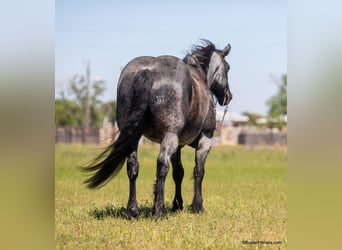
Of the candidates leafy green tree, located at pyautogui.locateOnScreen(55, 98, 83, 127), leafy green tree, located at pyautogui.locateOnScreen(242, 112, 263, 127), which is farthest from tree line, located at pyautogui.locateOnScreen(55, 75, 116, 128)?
leafy green tree, located at pyautogui.locateOnScreen(242, 112, 263, 127)

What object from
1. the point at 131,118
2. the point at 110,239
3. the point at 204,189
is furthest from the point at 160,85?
the point at 204,189

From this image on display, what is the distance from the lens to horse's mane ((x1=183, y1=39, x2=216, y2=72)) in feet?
31.8

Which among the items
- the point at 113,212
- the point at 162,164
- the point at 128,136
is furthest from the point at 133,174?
the point at 113,212

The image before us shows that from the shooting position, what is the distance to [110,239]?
21.5ft

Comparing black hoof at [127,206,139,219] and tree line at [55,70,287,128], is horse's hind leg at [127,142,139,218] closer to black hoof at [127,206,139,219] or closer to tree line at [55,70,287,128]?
black hoof at [127,206,139,219]

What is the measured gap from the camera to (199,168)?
9.32 m

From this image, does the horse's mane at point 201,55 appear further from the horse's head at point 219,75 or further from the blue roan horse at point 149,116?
the blue roan horse at point 149,116

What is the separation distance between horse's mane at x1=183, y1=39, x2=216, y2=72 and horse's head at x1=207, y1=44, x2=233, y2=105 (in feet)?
0.28

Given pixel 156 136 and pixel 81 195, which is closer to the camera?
pixel 156 136

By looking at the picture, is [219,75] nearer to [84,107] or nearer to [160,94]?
[160,94]

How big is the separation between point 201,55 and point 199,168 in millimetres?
2140
